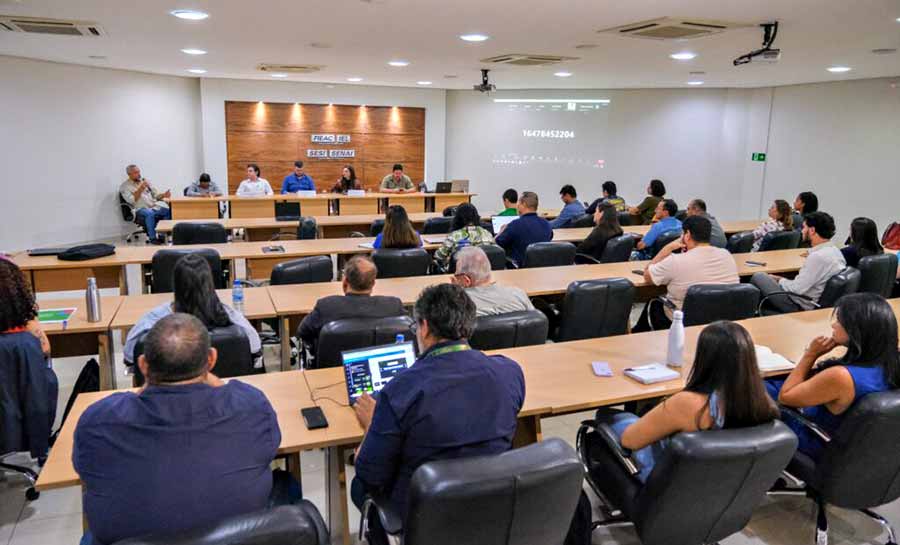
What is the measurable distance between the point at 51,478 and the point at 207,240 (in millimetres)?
5229

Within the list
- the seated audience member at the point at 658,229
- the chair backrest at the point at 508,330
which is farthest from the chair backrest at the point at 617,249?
the chair backrest at the point at 508,330

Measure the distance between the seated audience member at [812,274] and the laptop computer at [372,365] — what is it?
3555 mm

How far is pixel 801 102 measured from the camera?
38.1 ft

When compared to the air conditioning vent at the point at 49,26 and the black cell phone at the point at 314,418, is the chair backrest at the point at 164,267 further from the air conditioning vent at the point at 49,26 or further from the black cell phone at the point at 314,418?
the black cell phone at the point at 314,418

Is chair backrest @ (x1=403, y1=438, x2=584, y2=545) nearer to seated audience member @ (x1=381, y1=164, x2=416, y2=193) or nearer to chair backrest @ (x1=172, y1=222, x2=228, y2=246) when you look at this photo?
chair backrest @ (x1=172, y1=222, x2=228, y2=246)

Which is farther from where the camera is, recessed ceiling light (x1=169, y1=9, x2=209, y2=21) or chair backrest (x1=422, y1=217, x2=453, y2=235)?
chair backrest (x1=422, y1=217, x2=453, y2=235)

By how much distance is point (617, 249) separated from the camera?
21.4 feet

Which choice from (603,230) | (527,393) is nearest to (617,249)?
(603,230)

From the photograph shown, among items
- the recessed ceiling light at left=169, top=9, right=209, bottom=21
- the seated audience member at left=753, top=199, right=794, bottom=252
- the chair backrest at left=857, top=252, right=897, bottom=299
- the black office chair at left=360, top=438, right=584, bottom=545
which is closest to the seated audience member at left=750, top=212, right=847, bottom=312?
the chair backrest at left=857, top=252, right=897, bottom=299

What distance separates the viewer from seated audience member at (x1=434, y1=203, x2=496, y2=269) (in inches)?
231

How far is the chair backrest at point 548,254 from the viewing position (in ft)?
19.3

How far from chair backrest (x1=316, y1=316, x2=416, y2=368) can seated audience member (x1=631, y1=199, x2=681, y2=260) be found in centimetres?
438

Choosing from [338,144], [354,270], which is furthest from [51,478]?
[338,144]

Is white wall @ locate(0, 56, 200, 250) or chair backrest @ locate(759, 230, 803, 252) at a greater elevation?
white wall @ locate(0, 56, 200, 250)
